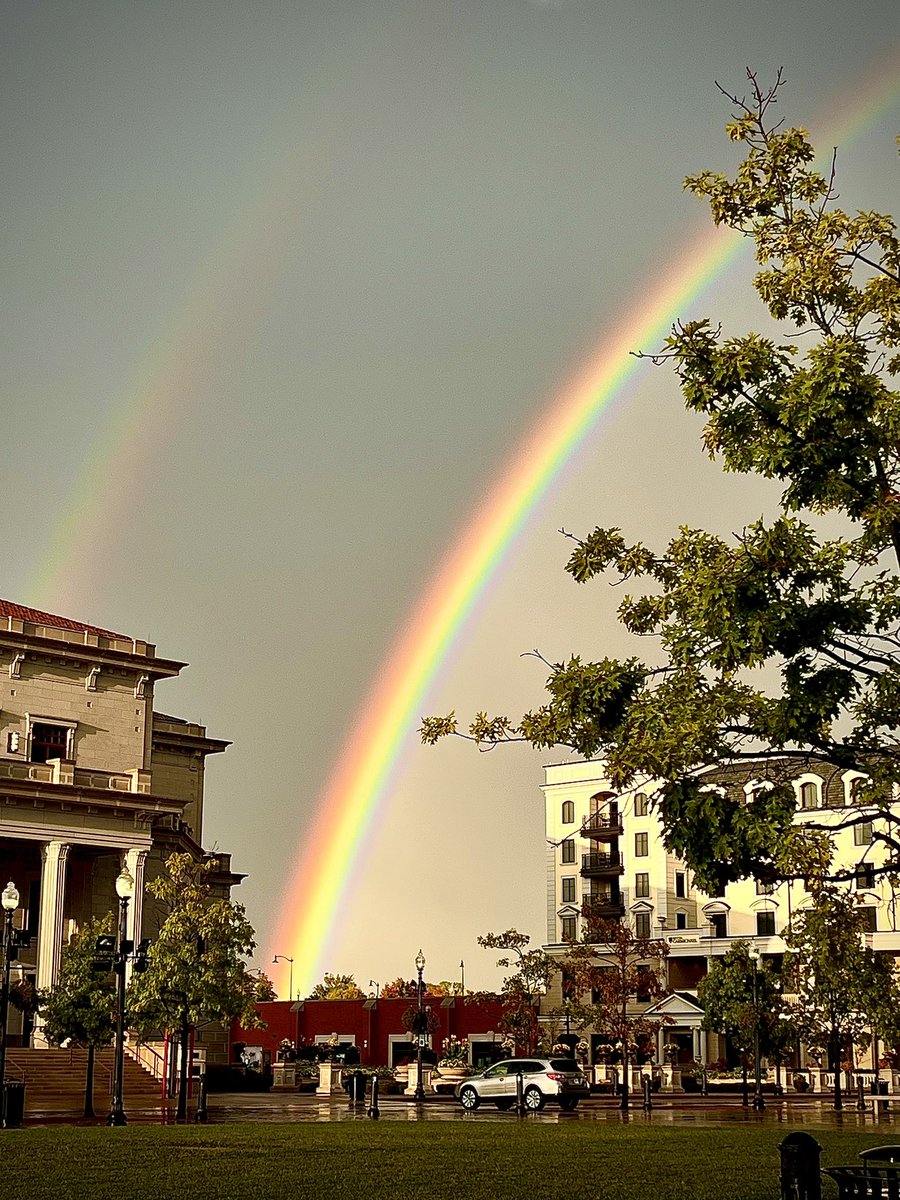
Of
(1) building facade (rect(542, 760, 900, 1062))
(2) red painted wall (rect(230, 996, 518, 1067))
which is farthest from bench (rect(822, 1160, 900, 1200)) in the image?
(2) red painted wall (rect(230, 996, 518, 1067))

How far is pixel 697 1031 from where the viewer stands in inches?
3408

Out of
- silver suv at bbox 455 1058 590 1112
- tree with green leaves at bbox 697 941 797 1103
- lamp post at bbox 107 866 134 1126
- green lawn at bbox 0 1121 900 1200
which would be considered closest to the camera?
green lawn at bbox 0 1121 900 1200

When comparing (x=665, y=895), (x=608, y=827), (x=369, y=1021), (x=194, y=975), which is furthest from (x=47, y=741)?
(x=665, y=895)

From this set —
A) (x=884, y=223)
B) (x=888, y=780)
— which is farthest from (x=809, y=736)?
(x=884, y=223)

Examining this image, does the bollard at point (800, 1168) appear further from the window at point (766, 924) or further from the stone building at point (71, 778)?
the window at point (766, 924)

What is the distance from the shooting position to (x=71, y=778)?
→ 64.8m

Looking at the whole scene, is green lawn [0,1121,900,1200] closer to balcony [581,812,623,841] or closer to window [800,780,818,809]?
window [800,780,818,809]

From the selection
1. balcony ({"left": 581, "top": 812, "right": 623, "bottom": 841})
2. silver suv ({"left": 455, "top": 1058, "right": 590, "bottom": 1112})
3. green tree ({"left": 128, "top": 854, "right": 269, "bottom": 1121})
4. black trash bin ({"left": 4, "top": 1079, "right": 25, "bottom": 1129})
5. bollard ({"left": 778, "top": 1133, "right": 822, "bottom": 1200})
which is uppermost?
balcony ({"left": 581, "top": 812, "right": 623, "bottom": 841})

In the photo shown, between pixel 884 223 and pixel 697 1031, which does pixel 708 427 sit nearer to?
pixel 884 223

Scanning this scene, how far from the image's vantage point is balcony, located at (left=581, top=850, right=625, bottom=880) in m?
99.1

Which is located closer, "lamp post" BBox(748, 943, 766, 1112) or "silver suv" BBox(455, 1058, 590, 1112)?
"silver suv" BBox(455, 1058, 590, 1112)

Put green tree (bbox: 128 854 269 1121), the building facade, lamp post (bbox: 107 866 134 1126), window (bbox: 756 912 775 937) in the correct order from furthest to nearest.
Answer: window (bbox: 756 912 775 937) < the building facade < green tree (bbox: 128 854 269 1121) < lamp post (bbox: 107 866 134 1126)

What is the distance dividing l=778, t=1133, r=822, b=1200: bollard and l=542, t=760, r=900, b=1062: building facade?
2707 inches

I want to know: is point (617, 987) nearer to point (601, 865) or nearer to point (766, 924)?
point (766, 924)
